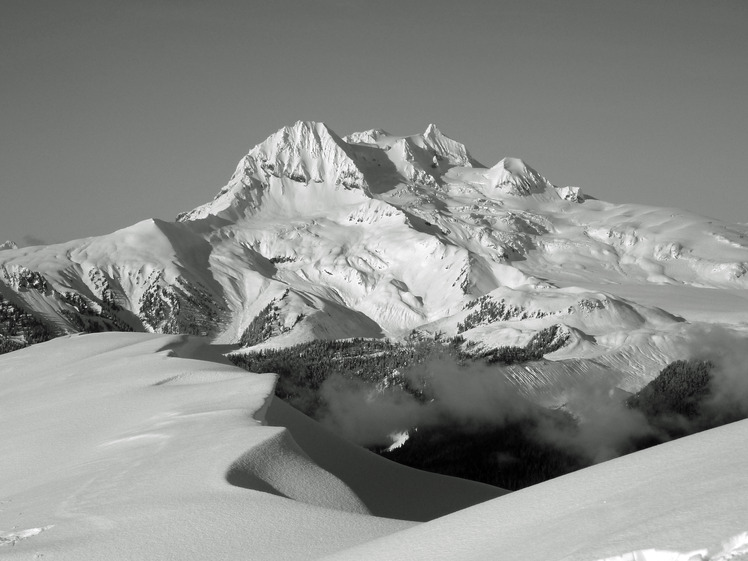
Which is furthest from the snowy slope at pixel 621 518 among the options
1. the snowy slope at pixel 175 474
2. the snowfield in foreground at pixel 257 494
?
the snowy slope at pixel 175 474

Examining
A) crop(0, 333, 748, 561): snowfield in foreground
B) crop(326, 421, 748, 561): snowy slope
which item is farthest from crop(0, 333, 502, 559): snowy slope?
crop(326, 421, 748, 561): snowy slope

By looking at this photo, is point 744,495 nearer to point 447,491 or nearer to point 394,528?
point 394,528

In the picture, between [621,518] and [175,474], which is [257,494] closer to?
[175,474]

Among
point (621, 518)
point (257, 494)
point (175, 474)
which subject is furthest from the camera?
point (175, 474)

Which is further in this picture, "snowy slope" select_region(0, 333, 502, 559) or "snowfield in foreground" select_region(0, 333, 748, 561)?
"snowy slope" select_region(0, 333, 502, 559)

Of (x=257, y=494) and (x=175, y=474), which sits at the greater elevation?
(x=257, y=494)

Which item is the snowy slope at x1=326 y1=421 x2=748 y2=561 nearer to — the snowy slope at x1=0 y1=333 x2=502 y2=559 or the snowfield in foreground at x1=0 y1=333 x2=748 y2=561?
the snowfield in foreground at x1=0 y1=333 x2=748 y2=561

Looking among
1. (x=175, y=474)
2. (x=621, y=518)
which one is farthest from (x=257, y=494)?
(x=621, y=518)
